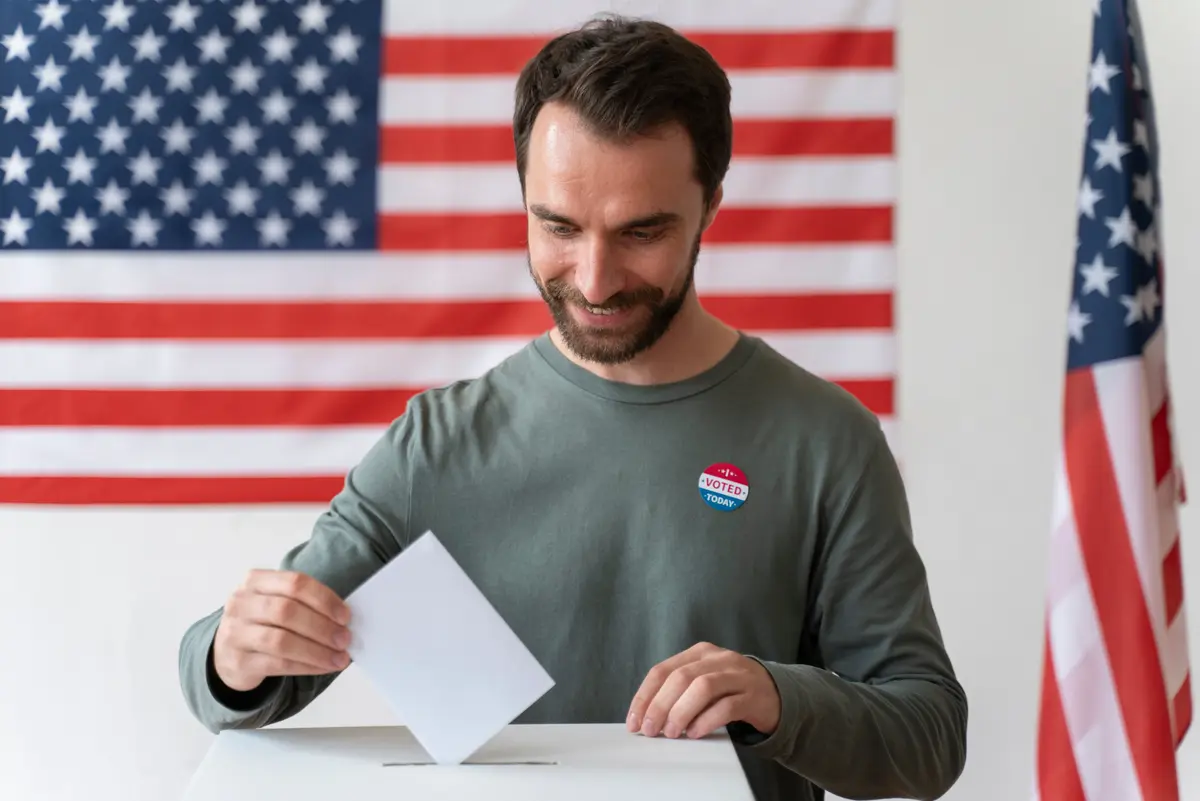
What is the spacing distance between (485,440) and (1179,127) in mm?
1654

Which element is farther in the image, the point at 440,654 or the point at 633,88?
the point at 633,88

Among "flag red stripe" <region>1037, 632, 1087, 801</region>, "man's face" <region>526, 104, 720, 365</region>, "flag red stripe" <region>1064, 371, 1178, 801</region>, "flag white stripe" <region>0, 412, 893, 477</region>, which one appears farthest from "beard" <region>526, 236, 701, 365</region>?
"flag white stripe" <region>0, 412, 893, 477</region>

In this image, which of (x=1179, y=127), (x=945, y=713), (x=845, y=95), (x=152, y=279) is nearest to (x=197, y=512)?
(x=152, y=279)

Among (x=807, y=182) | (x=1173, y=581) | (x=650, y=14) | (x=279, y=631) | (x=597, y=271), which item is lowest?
(x=1173, y=581)

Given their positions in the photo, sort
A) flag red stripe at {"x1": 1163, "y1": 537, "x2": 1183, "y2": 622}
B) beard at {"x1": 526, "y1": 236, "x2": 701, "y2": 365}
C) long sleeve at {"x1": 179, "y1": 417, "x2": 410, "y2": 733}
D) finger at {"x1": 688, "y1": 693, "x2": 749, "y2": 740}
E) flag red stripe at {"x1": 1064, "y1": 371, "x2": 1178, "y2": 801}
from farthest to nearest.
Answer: flag red stripe at {"x1": 1163, "y1": 537, "x2": 1183, "y2": 622} → flag red stripe at {"x1": 1064, "y1": 371, "x2": 1178, "y2": 801} → beard at {"x1": 526, "y1": 236, "x2": 701, "y2": 365} → long sleeve at {"x1": 179, "y1": 417, "x2": 410, "y2": 733} → finger at {"x1": 688, "y1": 693, "x2": 749, "y2": 740}

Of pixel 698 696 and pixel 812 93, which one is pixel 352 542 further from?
pixel 812 93

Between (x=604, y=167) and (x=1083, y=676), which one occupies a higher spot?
(x=604, y=167)

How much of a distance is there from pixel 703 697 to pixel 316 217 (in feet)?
5.42

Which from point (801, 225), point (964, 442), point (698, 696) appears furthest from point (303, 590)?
point (964, 442)

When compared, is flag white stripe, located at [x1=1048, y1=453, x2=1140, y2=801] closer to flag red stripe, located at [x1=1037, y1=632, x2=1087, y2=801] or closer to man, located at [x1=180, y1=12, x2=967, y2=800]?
flag red stripe, located at [x1=1037, y1=632, x2=1087, y2=801]

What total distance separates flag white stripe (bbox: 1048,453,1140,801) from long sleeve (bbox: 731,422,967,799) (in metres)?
0.74

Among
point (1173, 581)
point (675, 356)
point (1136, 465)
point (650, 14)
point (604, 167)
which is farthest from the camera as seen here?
point (650, 14)

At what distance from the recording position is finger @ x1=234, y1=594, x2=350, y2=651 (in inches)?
35.3

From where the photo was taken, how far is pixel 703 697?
0.92 meters
